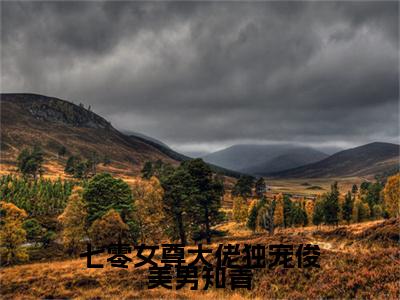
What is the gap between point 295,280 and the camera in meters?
16.2

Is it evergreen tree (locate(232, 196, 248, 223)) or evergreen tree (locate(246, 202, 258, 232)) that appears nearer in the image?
evergreen tree (locate(246, 202, 258, 232))

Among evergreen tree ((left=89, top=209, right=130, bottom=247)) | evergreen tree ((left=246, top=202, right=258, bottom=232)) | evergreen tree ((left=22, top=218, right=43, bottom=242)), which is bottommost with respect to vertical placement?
evergreen tree ((left=246, top=202, right=258, bottom=232))

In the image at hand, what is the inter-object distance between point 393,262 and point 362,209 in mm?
68809

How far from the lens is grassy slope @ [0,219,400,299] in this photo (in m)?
13.9

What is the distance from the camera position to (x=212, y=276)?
18141 millimetres

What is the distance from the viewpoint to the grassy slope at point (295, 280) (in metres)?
13.9

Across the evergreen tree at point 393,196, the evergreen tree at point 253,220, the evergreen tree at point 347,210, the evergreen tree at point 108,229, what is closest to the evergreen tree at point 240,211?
the evergreen tree at point 253,220

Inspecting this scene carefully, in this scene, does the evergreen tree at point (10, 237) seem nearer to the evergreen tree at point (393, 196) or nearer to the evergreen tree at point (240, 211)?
the evergreen tree at point (240, 211)

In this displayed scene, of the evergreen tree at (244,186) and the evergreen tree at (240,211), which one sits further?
the evergreen tree at (244,186)

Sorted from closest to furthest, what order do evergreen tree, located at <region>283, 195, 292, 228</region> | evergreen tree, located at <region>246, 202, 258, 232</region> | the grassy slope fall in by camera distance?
the grassy slope, evergreen tree, located at <region>246, 202, 258, 232</region>, evergreen tree, located at <region>283, 195, 292, 228</region>

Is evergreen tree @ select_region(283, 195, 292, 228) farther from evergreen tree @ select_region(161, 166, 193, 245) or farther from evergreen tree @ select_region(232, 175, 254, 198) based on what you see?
evergreen tree @ select_region(161, 166, 193, 245)

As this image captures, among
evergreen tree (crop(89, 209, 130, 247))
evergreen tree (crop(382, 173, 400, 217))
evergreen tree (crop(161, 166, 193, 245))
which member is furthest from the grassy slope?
evergreen tree (crop(382, 173, 400, 217))

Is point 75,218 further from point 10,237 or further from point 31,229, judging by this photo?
point 31,229

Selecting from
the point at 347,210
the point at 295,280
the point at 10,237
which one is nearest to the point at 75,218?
the point at 10,237
